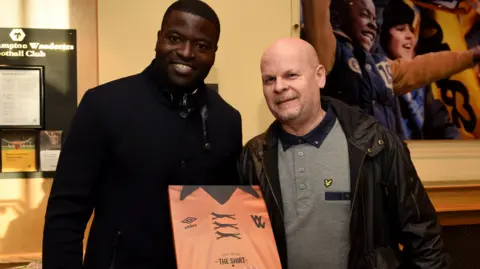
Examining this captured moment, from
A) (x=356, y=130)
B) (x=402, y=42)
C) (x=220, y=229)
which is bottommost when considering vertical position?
(x=220, y=229)

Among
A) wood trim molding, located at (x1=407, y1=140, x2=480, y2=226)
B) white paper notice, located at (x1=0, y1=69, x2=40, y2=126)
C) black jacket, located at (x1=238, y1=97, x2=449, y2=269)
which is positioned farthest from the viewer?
wood trim molding, located at (x1=407, y1=140, x2=480, y2=226)

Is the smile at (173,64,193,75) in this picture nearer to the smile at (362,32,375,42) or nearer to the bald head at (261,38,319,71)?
the bald head at (261,38,319,71)

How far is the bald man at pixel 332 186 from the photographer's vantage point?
1.48 meters

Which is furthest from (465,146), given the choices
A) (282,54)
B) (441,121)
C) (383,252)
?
(282,54)

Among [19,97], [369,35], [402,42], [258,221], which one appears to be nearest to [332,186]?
[258,221]

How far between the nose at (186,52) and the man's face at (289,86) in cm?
35

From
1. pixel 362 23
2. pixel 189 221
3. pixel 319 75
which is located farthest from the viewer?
pixel 362 23

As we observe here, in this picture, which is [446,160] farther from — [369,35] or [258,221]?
[258,221]

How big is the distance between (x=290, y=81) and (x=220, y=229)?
1.99ft

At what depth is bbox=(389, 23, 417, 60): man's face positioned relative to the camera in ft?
7.50

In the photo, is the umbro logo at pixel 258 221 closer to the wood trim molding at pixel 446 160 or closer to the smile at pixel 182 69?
the smile at pixel 182 69

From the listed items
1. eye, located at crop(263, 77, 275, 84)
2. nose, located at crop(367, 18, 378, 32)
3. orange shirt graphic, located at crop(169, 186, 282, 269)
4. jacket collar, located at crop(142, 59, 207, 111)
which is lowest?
orange shirt graphic, located at crop(169, 186, 282, 269)

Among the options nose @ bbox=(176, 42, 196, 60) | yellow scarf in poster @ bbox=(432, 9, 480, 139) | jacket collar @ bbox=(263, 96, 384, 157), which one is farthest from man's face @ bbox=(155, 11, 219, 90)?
yellow scarf in poster @ bbox=(432, 9, 480, 139)

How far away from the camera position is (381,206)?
153 cm
